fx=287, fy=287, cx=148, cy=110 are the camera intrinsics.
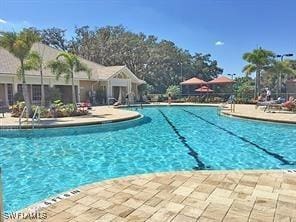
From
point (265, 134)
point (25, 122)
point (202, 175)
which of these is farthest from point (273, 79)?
point (202, 175)

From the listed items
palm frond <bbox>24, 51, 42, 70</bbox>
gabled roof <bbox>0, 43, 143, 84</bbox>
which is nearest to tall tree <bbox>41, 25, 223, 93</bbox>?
gabled roof <bbox>0, 43, 143, 84</bbox>

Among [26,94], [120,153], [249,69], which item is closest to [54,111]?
[26,94]

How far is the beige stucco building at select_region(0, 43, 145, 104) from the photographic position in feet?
67.7

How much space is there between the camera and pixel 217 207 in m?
3.75

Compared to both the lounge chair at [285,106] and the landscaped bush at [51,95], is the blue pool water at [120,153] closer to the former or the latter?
the lounge chair at [285,106]

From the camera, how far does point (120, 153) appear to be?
8.78 metres

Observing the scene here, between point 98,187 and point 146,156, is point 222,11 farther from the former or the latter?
point 98,187

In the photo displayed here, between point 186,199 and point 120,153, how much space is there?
195 inches

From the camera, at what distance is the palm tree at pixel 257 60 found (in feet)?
90.9

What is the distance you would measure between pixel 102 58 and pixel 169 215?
144 ft

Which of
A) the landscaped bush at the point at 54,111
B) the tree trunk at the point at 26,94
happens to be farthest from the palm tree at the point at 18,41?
the landscaped bush at the point at 54,111

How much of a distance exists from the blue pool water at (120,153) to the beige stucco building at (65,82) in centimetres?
894

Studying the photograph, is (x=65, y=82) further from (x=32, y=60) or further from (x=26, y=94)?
(x=26, y=94)

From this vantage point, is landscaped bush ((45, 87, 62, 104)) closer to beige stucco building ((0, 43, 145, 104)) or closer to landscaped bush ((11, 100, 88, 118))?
beige stucco building ((0, 43, 145, 104))
